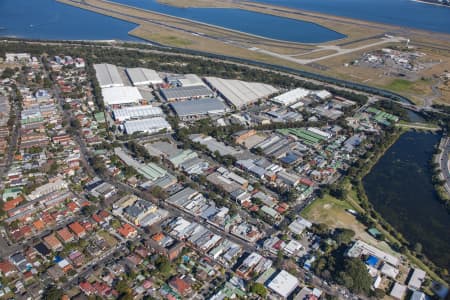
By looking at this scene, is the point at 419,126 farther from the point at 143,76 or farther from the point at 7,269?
the point at 7,269

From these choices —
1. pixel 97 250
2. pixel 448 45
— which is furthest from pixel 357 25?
pixel 97 250

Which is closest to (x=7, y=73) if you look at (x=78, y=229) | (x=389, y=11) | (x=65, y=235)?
(x=78, y=229)

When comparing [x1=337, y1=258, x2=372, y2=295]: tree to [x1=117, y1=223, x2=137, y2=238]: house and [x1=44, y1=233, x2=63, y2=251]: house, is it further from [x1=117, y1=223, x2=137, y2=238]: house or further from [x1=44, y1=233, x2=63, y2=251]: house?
[x1=44, y1=233, x2=63, y2=251]: house

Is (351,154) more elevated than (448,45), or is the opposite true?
(448,45)

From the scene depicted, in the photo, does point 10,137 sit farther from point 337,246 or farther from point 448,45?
point 448,45

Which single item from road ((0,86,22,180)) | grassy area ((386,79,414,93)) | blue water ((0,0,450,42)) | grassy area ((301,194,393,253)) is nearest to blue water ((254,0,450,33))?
blue water ((0,0,450,42))

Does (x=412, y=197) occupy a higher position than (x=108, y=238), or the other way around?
(x=412, y=197)
